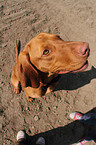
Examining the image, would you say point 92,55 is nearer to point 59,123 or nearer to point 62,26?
point 62,26

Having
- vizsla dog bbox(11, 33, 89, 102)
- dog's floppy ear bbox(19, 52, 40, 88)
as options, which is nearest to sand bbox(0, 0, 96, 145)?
dog's floppy ear bbox(19, 52, 40, 88)

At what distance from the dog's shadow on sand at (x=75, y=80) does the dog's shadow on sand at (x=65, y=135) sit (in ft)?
3.82

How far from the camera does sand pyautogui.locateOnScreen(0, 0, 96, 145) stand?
3127mm

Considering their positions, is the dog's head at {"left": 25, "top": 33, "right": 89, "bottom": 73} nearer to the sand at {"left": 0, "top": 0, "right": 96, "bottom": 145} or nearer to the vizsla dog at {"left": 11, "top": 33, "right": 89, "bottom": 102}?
the vizsla dog at {"left": 11, "top": 33, "right": 89, "bottom": 102}

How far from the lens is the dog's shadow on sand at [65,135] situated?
10.00 ft

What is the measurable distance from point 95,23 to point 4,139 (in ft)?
17.9

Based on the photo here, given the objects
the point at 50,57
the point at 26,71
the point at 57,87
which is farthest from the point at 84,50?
the point at 57,87

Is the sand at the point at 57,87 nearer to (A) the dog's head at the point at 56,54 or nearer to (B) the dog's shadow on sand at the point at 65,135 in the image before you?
(B) the dog's shadow on sand at the point at 65,135

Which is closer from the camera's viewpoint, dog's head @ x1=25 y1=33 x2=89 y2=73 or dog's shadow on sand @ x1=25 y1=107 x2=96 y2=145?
dog's head @ x1=25 y1=33 x2=89 y2=73

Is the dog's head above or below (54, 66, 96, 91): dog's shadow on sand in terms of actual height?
Result: above

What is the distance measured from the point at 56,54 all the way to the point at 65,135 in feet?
8.26

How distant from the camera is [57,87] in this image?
11.5 ft

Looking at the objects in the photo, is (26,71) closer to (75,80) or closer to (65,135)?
(75,80)

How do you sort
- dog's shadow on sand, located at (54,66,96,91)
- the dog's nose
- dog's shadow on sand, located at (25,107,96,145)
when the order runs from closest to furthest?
the dog's nose < dog's shadow on sand, located at (25,107,96,145) < dog's shadow on sand, located at (54,66,96,91)
